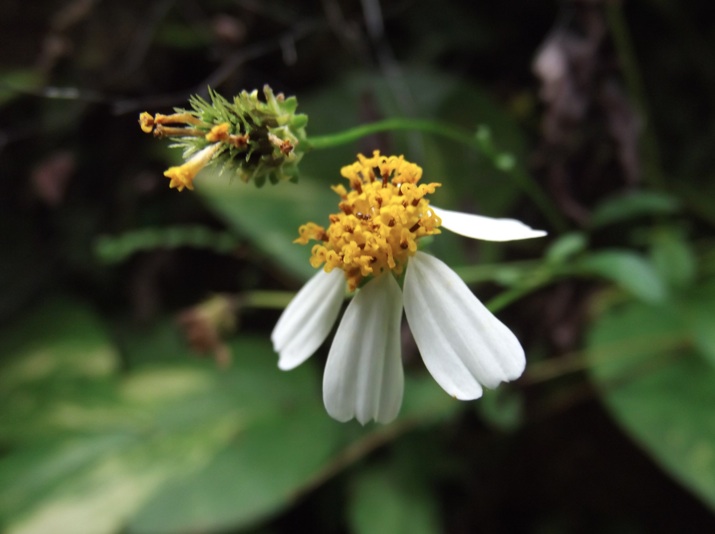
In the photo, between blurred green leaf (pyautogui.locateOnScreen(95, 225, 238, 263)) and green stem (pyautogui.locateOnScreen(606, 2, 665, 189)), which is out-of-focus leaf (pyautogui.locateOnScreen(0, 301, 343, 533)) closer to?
blurred green leaf (pyautogui.locateOnScreen(95, 225, 238, 263))

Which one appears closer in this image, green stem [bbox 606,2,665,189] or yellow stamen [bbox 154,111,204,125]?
yellow stamen [bbox 154,111,204,125]

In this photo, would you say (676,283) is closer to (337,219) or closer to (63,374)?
(337,219)

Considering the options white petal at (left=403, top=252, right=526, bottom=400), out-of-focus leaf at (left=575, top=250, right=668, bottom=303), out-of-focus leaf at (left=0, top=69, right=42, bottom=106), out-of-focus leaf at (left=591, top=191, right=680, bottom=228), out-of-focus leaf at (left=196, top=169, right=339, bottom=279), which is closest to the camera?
white petal at (left=403, top=252, right=526, bottom=400)

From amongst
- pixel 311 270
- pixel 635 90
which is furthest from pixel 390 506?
pixel 635 90

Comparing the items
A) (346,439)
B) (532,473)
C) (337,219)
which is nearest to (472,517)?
(532,473)

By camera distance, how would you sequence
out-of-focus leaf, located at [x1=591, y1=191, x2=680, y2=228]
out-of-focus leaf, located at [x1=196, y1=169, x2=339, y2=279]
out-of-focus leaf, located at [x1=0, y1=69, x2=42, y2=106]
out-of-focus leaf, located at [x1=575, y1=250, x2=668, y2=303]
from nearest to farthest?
out-of-focus leaf, located at [x1=575, y1=250, x2=668, y2=303]
out-of-focus leaf, located at [x1=591, y1=191, x2=680, y2=228]
out-of-focus leaf, located at [x1=196, y1=169, x2=339, y2=279]
out-of-focus leaf, located at [x1=0, y1=69, x2=42, y2=106]

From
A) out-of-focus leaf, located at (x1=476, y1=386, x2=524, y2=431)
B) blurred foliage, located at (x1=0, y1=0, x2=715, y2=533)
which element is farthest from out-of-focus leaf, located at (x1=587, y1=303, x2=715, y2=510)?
out-of-focus leaf, located at (x1=476, y1=386, x2=524, y2=431)

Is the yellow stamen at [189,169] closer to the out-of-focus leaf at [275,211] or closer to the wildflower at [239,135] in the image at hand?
the wildflower at [239,135]
